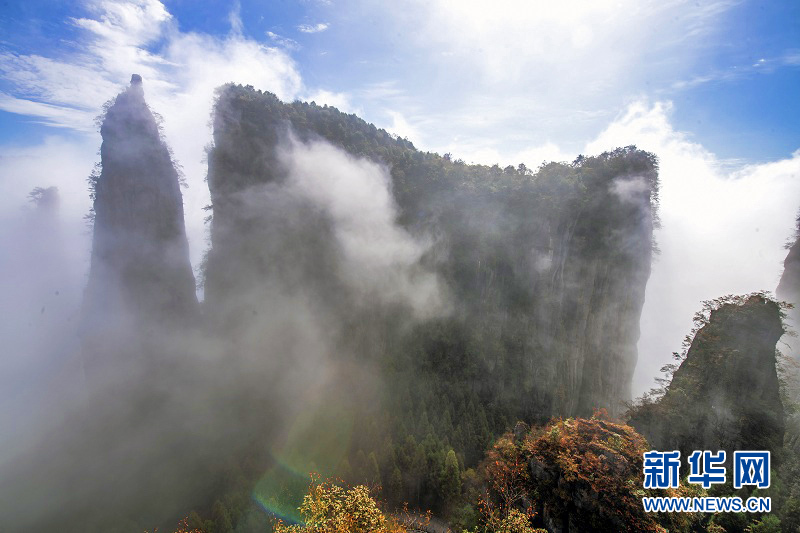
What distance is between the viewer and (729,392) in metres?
22.4

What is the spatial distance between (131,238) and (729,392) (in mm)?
56749

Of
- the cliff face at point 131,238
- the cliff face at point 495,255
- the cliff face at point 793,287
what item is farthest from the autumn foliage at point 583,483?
the cliff face at point 131,238

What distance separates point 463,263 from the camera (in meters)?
51.8

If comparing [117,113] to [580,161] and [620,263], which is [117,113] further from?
[620,263]

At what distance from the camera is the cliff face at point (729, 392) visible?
2144 cm

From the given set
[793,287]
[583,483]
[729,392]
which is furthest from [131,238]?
[793,287]

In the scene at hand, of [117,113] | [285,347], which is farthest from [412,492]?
[117,113]

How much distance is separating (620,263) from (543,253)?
31.4 feet

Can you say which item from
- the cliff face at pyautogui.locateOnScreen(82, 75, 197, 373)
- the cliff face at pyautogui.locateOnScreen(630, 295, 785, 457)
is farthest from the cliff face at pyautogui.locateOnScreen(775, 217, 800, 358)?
the cliff face at pyautogui.locateOnScreen(82, 75, 197, 373)

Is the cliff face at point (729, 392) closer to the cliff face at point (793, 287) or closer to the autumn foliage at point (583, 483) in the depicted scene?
the autumn foliage at point (583, 483)

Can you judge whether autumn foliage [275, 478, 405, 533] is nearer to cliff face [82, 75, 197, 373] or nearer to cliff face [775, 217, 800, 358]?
cliff face [82, 75, 197, 373]

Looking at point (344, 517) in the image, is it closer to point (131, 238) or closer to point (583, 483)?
point (583, 483)

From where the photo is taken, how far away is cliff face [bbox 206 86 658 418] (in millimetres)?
44781

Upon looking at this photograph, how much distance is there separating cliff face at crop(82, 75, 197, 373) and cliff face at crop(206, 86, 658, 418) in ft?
20.1
